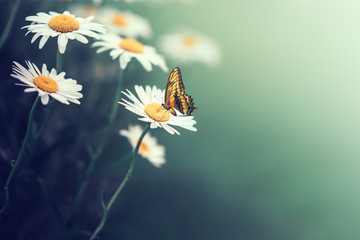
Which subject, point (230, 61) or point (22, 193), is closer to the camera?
point (22, 193)

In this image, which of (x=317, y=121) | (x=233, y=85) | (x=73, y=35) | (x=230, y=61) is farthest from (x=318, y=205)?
(x=73, y=35)

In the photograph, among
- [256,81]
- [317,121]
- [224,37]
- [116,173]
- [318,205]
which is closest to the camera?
[116,173]

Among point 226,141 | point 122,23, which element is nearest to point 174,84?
point 122,23

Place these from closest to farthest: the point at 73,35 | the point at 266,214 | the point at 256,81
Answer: the point at 73,35 → the point at 266,214 → the point at 256,81

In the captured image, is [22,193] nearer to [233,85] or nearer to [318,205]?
[318,205]

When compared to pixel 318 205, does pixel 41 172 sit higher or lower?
lower

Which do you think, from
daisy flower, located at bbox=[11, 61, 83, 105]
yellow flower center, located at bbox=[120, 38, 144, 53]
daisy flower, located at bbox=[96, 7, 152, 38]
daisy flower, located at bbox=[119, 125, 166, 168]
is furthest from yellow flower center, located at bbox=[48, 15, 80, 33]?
daisy flower, located at bbox=[96, 7, 152, 38]
